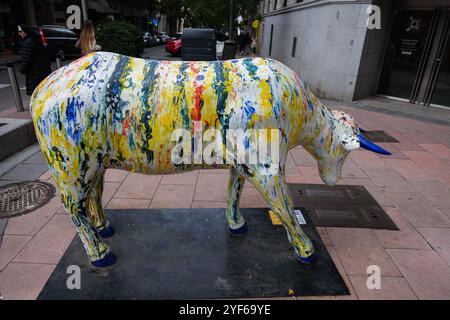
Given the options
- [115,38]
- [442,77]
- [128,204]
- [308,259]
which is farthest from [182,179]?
[442,77]

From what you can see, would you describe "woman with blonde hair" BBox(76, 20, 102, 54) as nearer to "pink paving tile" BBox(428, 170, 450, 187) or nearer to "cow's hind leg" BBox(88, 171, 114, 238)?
"cow's hind leg" BBox(88, 171, 114, 238)

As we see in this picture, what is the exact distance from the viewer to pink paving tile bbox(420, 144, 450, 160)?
555 centimetres

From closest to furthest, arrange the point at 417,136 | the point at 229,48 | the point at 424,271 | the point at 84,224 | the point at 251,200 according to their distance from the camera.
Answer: the point at 84,224 → the point at 424,271 → the point at 251,200 → the point at 417,136 → the point at 229,48

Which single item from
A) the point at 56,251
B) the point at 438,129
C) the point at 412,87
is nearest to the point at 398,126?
the point at 438,129

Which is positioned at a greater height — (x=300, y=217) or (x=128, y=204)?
(x=300, y=217)

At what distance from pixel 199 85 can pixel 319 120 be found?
3.15ft

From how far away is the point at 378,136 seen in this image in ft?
21.2

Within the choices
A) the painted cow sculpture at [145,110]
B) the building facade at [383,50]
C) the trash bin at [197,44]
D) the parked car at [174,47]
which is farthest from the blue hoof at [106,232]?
the parked car at [174,47]

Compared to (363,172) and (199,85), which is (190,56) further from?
(199,85)

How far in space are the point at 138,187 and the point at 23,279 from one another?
1.72 m

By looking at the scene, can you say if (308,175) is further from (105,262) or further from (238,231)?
(105,262)

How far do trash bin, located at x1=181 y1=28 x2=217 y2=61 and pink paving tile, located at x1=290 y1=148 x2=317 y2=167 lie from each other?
24.0 feet

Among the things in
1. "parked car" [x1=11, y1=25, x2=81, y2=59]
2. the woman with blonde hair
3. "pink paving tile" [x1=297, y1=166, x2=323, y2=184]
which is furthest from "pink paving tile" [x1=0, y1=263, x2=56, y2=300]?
"parked car" [x1=11, y1=25, x2=81, y2=59]

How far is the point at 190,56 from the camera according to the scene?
38.7 feet
